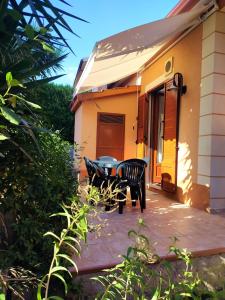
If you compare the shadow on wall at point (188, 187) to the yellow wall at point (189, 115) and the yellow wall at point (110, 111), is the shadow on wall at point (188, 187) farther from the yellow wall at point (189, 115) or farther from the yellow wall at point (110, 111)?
the yellow wall at point (110, 111)

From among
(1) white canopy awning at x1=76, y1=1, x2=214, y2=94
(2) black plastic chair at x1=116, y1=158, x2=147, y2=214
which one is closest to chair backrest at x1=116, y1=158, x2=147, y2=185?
(2) black plastic chair at x1=116, y1=158, x2=147, y2=214

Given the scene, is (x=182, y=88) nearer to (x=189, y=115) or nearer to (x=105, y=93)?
(x=189, y=115)

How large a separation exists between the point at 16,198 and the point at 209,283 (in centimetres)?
240

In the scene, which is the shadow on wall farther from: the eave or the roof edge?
the eave

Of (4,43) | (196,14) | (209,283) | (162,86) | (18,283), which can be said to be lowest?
(209,283)

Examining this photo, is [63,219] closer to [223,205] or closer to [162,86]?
[223,205]

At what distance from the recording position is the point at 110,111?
478 inches

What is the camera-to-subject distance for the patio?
12.0ft

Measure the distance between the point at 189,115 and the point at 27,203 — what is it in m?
5.31

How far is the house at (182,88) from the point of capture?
20.9ft

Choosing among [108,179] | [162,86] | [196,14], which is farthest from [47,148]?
[162,86]

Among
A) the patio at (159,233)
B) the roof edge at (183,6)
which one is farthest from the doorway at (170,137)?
the roof edge at (183,6)

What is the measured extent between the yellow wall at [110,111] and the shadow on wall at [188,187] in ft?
15.2

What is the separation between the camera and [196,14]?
670cm
